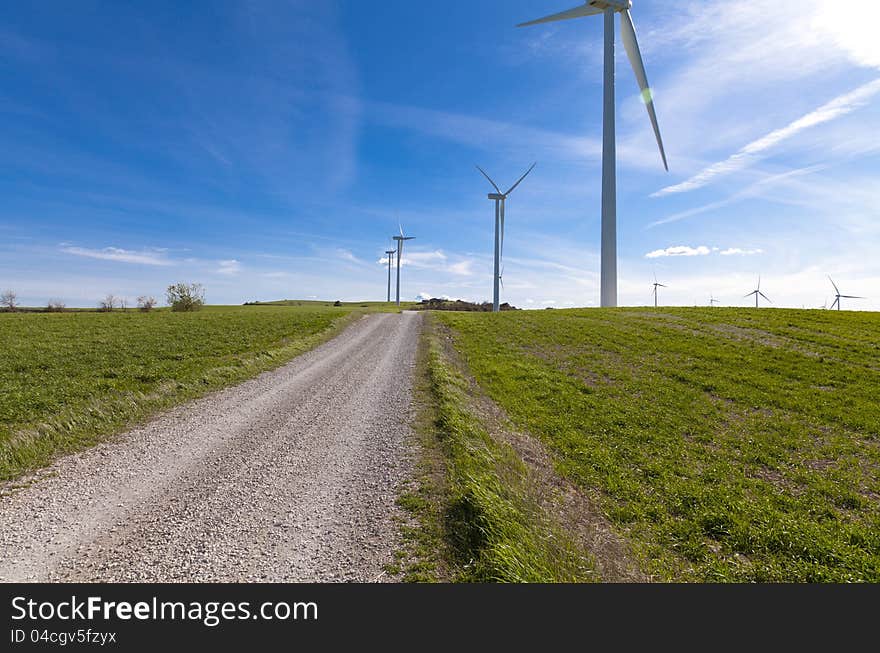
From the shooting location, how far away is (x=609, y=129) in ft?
202

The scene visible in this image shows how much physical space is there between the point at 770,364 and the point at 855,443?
11076mm

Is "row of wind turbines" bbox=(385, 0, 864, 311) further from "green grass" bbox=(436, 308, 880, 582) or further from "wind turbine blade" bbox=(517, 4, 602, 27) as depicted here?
"green grass" bbox=(436, 308, 880, 582)

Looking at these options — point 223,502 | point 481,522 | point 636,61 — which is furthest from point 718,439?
point 636,61

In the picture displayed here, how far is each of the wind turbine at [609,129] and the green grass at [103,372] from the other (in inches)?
1822

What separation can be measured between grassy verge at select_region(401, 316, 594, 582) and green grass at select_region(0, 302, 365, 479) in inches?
375

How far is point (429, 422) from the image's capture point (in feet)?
41.1

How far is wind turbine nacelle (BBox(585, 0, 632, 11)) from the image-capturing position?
5588 centimetres

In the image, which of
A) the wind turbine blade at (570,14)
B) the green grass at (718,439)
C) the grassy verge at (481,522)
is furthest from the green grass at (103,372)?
the wind turbine blade at (570,14)

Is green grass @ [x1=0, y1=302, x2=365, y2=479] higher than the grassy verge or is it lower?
higher

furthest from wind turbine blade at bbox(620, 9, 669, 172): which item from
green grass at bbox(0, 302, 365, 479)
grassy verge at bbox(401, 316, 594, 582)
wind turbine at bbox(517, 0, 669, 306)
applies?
grassy verge at bbox(401, 316, 594, 582)

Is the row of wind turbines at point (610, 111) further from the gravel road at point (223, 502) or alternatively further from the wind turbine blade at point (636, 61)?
the gravel road at point (223, 502)
